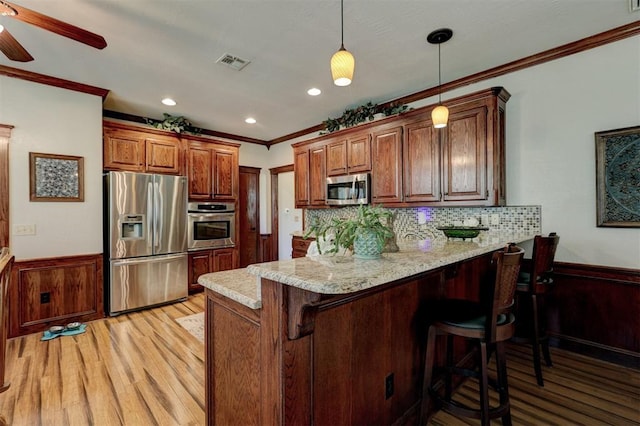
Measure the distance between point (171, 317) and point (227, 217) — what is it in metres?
1.85

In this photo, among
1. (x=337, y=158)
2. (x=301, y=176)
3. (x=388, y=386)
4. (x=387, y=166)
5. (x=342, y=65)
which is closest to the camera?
(x=388, y=386)

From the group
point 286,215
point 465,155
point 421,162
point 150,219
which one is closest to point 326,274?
point 465,155

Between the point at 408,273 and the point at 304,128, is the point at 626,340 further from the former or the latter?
the point at 304,128

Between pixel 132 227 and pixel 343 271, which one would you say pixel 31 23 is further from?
pixel 132 227

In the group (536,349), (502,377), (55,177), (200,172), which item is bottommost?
(536,349)

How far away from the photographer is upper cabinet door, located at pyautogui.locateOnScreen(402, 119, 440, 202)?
331 cm

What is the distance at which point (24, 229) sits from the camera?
10.5 feet

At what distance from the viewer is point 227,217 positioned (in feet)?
16.7

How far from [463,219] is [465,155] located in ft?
2.51

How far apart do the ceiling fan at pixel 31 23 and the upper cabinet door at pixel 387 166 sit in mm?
2914

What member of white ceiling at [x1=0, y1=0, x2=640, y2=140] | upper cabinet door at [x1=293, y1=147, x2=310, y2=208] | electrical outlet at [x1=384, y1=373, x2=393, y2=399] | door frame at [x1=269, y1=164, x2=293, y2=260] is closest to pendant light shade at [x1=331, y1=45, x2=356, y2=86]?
white ceiling at [x1=0, y1=0, x2=640, y2=140]

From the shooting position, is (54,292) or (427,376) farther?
(54,292)

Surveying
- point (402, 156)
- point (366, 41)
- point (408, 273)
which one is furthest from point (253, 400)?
point (402, 156)

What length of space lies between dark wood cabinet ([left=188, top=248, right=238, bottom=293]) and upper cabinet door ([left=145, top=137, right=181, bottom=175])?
1355 millimetres
